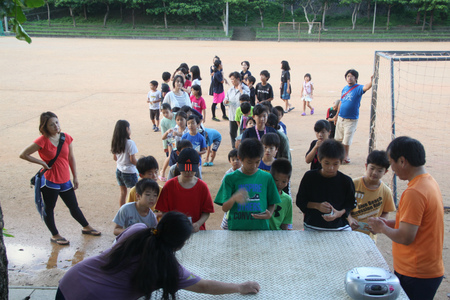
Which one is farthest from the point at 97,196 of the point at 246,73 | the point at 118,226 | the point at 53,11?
the point at 53,11

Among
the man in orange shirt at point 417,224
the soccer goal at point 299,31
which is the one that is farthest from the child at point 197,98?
the soccer goal at point 299,31

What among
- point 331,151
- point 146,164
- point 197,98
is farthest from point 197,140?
point 197,98

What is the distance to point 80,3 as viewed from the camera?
53844 mm

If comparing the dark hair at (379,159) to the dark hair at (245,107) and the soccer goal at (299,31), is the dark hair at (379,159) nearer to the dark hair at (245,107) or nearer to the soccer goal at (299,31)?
the dark hair at (245,107)

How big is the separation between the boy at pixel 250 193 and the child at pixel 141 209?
0.58m

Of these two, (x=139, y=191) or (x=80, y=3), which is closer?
(x=139, y=191)

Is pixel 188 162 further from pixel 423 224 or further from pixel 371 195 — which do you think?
pixel 423 224

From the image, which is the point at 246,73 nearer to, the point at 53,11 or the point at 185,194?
the point at 185,194

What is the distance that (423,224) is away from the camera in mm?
2775

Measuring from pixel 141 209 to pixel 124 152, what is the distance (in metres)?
1.89

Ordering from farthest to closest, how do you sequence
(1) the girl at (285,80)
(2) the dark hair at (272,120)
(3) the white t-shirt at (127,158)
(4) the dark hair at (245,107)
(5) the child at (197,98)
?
(1) the girl at (285,80) → (5) the child at (197,98) → (4) the dark hair at (245,107) → (2) the dark hair at (272,120) → (3) the white t-shirt at (127,158)

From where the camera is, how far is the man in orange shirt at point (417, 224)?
271cm

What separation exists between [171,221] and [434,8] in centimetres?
5695

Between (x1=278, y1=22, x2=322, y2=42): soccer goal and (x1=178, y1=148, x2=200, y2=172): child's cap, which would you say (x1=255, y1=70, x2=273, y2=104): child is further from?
(x1=278, y1=22, x2=322, y2=42): soccer goal
